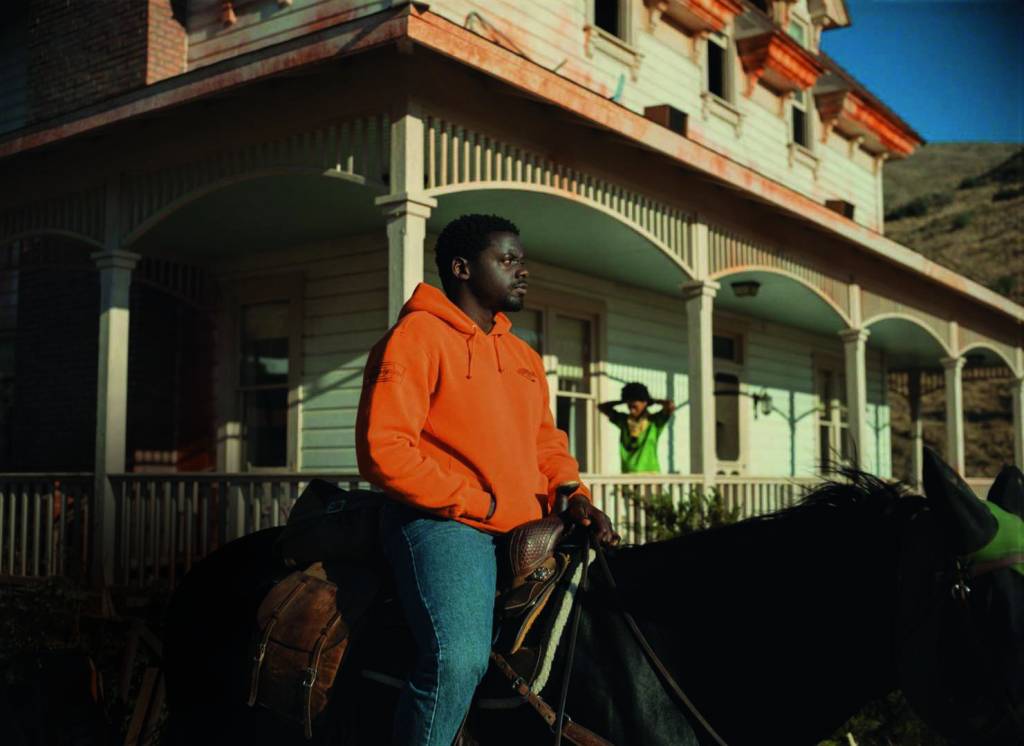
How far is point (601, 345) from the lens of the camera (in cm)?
1152

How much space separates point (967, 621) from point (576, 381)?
9233mm

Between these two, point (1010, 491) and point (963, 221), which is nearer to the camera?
point (1010, 491)

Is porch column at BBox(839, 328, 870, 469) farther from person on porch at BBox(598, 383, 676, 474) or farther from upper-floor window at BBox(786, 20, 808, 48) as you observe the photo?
upper-floor window at BBox(786, 20, 808, 48)

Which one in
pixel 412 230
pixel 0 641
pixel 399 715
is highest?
pixel 412 230

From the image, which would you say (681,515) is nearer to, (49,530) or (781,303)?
(49,530)

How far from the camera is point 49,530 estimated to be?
8414mm

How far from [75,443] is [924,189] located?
66612mm

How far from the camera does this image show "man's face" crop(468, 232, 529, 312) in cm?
315

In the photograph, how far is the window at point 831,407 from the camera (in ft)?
54.5

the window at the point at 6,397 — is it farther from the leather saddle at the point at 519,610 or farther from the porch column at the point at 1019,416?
the porch column at the point at 1019,416

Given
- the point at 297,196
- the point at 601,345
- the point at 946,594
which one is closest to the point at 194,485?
the point at 297,196

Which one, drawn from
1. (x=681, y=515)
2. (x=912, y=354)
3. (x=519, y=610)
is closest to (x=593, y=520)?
(x=519, y=610)

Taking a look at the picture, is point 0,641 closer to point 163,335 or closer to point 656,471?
point 163,335

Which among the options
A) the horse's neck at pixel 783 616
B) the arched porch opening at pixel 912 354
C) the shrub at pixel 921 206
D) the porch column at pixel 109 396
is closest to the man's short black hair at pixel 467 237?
the horse's neck at pixel 783 616
